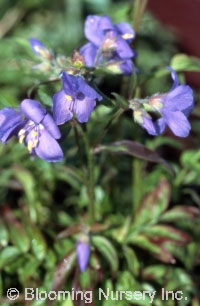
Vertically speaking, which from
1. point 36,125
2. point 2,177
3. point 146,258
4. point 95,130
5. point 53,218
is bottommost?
point 146,258

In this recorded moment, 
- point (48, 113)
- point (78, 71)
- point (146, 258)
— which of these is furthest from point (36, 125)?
point (146, 258)

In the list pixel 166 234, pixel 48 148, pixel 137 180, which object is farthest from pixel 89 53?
pixel 166 234

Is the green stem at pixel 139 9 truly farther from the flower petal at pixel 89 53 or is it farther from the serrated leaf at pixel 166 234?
the serrated leaf at pixel 166 234

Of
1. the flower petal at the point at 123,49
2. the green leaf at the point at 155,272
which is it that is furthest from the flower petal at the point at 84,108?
the green leaf at the point at 155,272

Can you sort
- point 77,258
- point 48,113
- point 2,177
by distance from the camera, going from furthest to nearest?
point 2,177 → point 77,258 → point 48,113

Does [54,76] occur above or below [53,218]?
above

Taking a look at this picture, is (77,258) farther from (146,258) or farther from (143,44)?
(143,44)

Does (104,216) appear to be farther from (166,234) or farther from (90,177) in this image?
(90,177)
